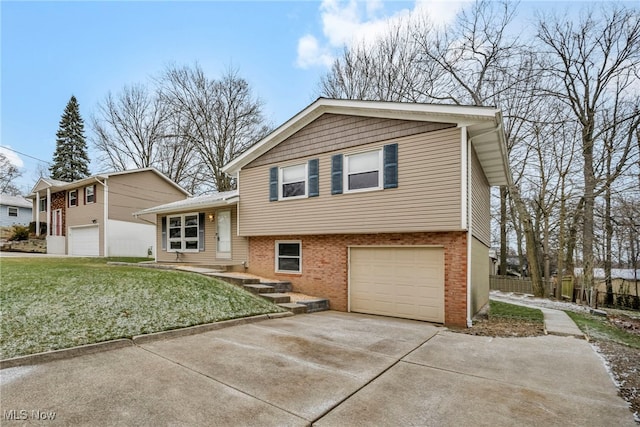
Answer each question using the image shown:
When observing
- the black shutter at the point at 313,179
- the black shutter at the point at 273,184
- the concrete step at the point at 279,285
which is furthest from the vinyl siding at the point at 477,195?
the black shutter at the point at 273,184

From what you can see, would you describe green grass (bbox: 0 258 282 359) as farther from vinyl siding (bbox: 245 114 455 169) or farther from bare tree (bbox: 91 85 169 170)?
bare tree (bbox: 91 85 169 170)

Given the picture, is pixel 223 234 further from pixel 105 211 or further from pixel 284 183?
pixel 105 211

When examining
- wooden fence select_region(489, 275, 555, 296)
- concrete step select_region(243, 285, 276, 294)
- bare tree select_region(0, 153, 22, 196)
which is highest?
bare tree select_region(0, 153, 22, 196)

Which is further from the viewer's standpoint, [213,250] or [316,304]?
[213,250]

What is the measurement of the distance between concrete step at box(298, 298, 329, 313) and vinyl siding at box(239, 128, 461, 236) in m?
1.97

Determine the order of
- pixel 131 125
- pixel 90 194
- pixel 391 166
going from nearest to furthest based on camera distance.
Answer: pixel 391 166
pixel 90 194
pixel 131 125

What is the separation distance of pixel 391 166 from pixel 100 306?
275 inches

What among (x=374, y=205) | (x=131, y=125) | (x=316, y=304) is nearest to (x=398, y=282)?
(x=374, y=205)

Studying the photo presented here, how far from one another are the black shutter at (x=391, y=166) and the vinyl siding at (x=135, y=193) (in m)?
15.6

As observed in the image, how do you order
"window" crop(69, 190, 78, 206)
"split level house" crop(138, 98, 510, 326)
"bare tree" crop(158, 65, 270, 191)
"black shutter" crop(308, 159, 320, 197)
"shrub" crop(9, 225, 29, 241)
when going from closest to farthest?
"split level house" crop(138, 98, 510, 326), "black shutter" crop(308, 159, 320, 197), "window" crop(69, 190, 78, 206), "shrub" crop(9, 225, 29, 241), "bare tree" crop(158, 65, 270, 191)

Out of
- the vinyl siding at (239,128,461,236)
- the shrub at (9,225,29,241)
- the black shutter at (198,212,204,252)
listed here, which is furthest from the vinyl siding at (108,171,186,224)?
the vinyl siding at (239,128,461,236)

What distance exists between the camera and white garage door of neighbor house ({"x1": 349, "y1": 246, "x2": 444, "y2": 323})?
315 inches

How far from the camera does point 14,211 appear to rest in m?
31.0

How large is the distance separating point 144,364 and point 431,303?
20.4ft
